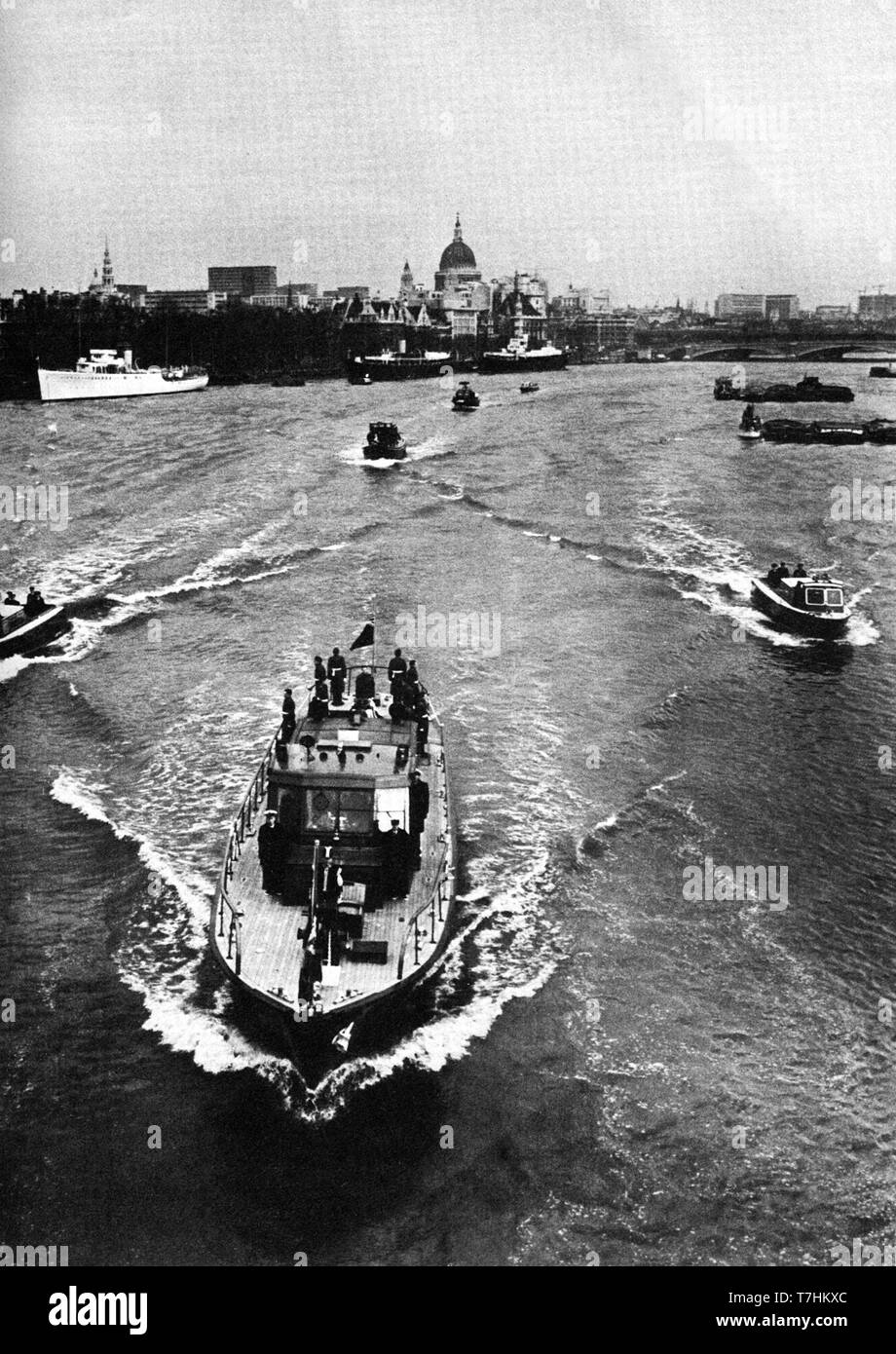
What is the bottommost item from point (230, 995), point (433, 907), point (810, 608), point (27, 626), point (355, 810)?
point (230, 995)

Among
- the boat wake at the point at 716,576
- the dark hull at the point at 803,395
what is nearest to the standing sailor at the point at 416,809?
the boat wake at the point at 716,576

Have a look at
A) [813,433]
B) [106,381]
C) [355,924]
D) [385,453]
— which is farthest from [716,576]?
[106,381]

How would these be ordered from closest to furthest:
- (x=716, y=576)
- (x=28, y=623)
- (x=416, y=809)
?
(x=416, y=809)
(x=28, y=623)
(x=716, y=576)

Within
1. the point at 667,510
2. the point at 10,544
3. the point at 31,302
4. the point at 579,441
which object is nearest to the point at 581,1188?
the point at 10,544

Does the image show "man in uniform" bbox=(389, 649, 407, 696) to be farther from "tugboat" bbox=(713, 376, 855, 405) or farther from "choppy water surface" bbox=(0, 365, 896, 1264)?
"tugboat" bbox=(713, 376, 855, 405)

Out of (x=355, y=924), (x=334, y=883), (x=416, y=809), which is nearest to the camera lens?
(x=334, y=883)

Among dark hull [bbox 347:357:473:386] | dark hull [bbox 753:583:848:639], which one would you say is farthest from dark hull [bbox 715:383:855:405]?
dark hull [bbox 753:583:848:639]

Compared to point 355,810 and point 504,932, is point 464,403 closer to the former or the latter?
point 504,932
